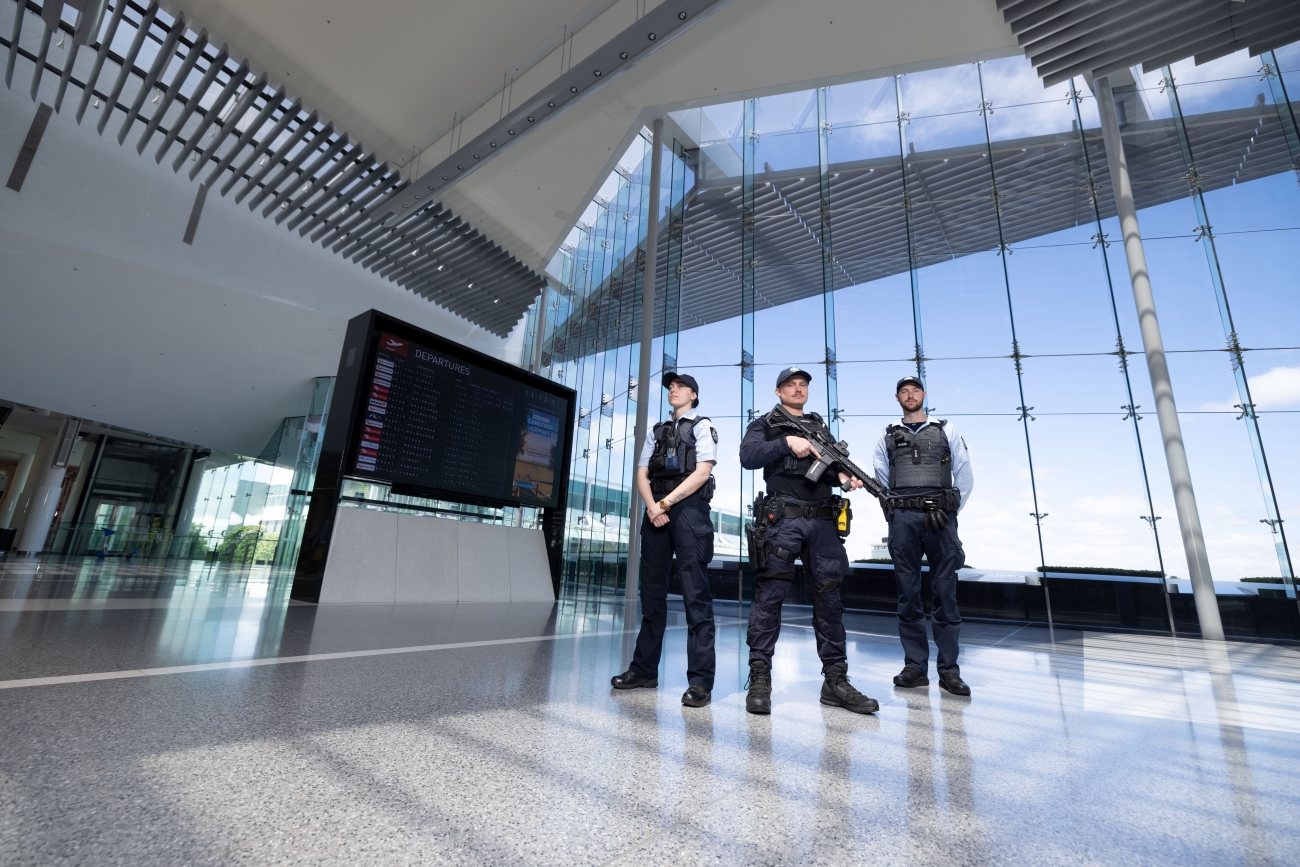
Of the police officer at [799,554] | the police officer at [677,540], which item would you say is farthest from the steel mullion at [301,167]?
the police officer at [799,554]

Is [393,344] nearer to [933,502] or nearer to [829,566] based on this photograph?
[829,566]

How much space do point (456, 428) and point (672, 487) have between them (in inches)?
185

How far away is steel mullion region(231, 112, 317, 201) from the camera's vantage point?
8273mm

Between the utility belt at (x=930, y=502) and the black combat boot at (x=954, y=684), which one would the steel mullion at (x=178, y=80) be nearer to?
the utility belt at (x=930, y=502)

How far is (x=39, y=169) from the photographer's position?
914 cm

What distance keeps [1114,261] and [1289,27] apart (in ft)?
9.29

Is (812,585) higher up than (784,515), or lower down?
lower down

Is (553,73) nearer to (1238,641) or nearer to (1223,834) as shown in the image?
(1223,834)

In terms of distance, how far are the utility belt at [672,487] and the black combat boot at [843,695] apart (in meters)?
0.99

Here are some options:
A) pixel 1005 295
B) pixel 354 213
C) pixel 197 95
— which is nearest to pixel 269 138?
pixel 197 95

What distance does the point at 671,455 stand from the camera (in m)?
2.91

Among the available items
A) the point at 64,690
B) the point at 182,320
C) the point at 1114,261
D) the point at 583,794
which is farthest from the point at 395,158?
the point at 1114,261

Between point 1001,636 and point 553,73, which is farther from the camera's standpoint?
point 553,73

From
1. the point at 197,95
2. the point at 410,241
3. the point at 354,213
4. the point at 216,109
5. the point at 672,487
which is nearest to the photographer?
the point at 672,487
